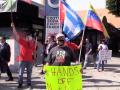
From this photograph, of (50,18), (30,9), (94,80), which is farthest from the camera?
(30,9)

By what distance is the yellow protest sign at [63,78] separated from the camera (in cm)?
890

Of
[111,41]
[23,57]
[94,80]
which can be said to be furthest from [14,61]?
[111,41]

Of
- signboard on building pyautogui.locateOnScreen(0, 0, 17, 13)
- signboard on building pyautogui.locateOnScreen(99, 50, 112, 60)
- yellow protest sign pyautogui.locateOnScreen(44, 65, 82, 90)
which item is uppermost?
signboard on building pyautogui.locateOnScreen(0, 0, 17, 13)

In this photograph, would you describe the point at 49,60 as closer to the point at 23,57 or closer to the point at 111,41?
the point at 23,57

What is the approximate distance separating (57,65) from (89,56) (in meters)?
11.4

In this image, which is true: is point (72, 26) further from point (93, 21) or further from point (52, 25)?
point (52, 25)

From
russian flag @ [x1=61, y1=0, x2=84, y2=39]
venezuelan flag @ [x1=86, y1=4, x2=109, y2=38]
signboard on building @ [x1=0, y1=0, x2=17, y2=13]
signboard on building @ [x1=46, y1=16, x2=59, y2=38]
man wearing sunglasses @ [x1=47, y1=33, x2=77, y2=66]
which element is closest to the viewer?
man wearing sunglasses @ [x1=47, y1=33, x2=77, y2=66]

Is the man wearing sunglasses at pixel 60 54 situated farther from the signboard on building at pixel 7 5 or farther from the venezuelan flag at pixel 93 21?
the signboard on building at pixel 7 5

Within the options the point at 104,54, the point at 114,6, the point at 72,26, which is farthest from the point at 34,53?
the point at 114,6

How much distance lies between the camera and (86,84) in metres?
14.4

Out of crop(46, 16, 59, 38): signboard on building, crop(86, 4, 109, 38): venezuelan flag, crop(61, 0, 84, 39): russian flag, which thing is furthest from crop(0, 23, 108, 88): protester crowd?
crop(46, 16, 59, 38): signboard on building

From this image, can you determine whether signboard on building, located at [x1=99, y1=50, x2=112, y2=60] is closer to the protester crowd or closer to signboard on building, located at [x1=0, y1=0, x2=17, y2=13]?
the protester crowd

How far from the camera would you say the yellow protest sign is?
29.2 ft

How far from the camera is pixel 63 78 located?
354 inches
